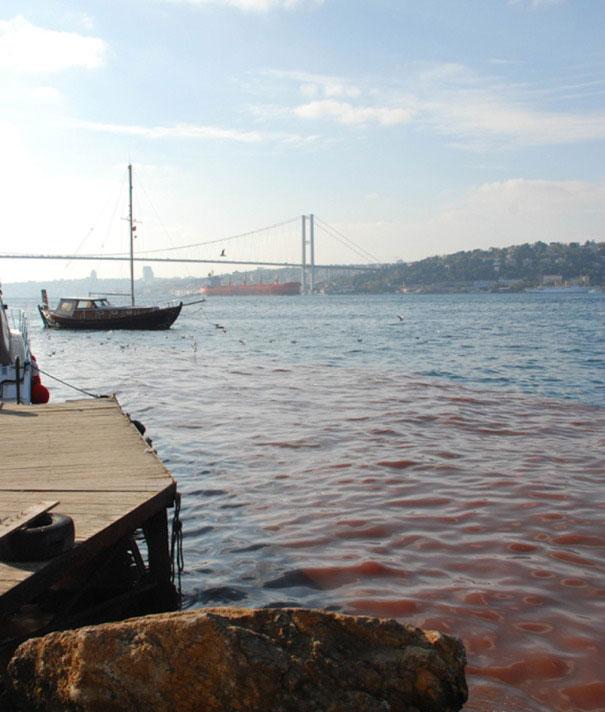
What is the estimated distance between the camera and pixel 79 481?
484 centimetres

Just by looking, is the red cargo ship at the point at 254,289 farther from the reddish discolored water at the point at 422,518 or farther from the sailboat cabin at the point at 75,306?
the reddish discolored water at the point at 422,518

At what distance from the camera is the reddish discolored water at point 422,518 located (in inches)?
173

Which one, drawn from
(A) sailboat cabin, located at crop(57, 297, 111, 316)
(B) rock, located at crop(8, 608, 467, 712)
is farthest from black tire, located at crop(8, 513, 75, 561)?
(A) sailboat cabin, located at crop(57, 297, 111, 316)

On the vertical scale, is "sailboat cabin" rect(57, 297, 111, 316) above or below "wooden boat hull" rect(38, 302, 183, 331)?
above

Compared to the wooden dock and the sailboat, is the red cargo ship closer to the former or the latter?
the sailboat

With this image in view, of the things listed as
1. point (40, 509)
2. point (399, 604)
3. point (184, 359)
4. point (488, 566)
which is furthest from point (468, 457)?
point (184, 359)

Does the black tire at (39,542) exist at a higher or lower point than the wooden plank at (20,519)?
lower

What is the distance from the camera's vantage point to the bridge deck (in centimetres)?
352

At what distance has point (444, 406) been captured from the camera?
13.2 m

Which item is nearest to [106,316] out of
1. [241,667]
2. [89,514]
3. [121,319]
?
[121,319]

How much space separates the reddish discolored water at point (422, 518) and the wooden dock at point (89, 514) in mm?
444

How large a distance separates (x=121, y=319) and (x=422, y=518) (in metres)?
36.8

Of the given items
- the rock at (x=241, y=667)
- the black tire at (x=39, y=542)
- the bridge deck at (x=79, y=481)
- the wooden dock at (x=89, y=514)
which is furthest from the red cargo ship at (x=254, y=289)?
the rock at (x=241, y=667)

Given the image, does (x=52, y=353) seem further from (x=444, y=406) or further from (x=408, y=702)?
(x=408, y=702)
